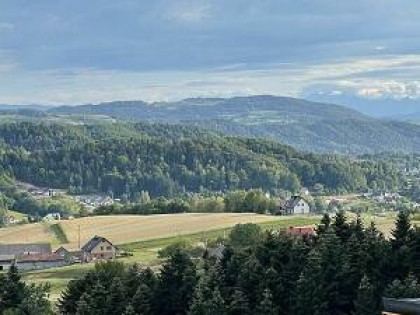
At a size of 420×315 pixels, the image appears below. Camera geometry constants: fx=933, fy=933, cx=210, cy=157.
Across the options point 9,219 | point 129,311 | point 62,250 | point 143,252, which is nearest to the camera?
point 129,311

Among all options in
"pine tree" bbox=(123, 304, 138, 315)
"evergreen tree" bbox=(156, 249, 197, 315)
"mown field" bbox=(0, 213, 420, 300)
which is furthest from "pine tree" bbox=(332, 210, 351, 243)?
"mown field" bbox=(0, 213, 420, 300)

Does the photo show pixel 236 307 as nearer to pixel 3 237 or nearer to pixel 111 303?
pixel 111 303

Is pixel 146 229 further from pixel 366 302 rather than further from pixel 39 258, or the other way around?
pixel 366 302

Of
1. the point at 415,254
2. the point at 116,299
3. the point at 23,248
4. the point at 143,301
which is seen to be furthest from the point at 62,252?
the point at 415,254

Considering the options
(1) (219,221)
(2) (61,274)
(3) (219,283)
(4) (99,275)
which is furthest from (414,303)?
(1) (219,221)

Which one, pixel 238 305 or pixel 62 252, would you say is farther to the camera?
pixel 62 252

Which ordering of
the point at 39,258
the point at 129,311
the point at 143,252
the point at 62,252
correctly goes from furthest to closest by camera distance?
1. the point at 62,252
2. the point at 39,258
3. the point at 143,252
4. the point at 129,311
